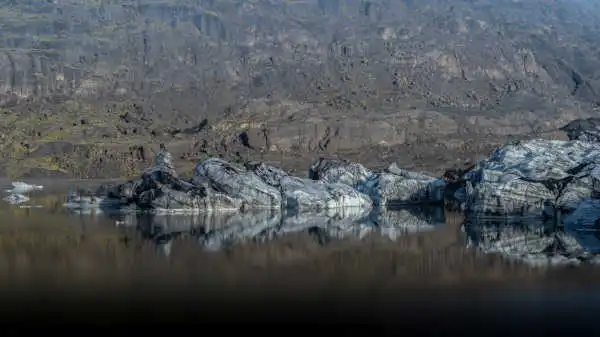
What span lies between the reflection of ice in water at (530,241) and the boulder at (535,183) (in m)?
0.93

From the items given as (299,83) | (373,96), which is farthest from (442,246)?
(299,83)

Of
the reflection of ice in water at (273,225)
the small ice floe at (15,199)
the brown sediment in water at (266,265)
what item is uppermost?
the small ice floe at (15,199)

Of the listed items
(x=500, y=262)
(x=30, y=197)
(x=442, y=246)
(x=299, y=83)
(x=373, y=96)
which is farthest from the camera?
(x=299, y=83)

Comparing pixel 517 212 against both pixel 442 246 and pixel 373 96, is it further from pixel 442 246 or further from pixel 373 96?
pixel 373 96

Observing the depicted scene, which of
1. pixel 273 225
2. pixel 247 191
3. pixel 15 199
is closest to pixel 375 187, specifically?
pixel 247 191

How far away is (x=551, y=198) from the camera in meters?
52.2

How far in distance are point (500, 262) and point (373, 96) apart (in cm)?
13798

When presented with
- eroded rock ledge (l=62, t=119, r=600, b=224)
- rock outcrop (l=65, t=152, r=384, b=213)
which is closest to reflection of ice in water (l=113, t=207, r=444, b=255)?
rock outcrop (l=65, t=152, r=384, b=213)

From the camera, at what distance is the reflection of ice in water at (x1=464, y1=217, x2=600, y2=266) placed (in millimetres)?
36906

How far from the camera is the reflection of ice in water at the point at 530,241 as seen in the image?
121 feet

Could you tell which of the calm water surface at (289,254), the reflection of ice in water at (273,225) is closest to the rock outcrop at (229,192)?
the reflection of ice in water at (273,225)

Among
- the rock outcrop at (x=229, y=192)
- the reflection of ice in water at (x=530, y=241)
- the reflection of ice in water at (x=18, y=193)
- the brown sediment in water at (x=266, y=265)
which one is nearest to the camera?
the brown sediment in water at (x=266, y=265)

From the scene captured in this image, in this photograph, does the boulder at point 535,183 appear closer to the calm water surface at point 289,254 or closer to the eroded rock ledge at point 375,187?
the eroded rock ledge at point 375,187

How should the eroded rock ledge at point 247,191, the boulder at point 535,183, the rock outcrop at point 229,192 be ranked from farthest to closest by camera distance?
1. the eroded rock ledge at point 247,191
2. the rock outcrop at point 229,192
3. the boulder at point 535,183
